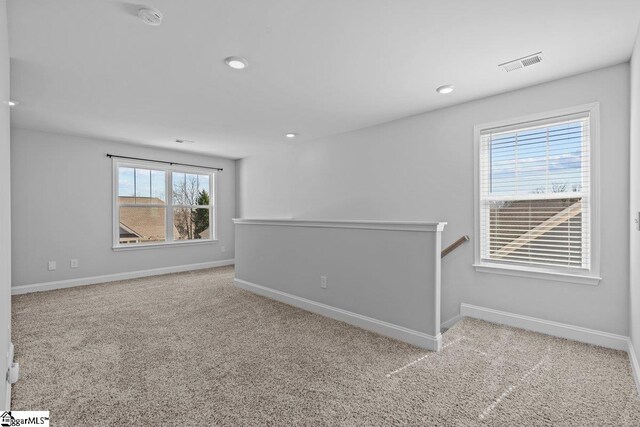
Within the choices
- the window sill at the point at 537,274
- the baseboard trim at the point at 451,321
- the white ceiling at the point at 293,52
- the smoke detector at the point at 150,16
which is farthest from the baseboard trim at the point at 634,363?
the smoke detector at the point at 150,16

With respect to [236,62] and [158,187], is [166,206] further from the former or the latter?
[236,62]

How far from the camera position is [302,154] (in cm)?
539

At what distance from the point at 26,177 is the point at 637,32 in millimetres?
6733

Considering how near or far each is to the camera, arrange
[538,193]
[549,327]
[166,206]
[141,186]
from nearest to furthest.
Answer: [549,327]
[538,193]
[141,186]
[166,206]

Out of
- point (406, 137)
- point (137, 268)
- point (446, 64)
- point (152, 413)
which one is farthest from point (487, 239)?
point (137, 268)

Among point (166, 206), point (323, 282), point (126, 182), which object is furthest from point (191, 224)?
point (323, 282)

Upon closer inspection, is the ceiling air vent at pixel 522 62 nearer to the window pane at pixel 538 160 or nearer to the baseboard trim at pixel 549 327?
the window pane at pixel 538 160

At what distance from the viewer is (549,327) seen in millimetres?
2836

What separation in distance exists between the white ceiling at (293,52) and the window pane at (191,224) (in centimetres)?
258

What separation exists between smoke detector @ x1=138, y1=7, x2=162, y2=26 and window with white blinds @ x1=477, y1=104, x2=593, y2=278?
3.07 m

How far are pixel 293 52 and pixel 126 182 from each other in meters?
4.38

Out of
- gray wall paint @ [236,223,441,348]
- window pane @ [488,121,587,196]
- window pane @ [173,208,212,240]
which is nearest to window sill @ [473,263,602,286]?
window pane @ [488,121,587,196]

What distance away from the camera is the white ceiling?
189 centimetres

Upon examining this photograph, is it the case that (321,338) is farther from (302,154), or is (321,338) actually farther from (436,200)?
(302,154)
